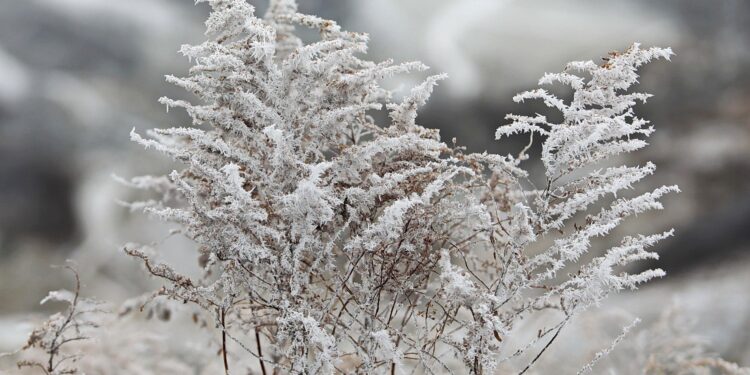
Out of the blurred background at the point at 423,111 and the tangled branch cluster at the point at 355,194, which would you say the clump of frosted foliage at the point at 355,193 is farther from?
the blurred background at the point at 423,111

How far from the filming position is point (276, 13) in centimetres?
303

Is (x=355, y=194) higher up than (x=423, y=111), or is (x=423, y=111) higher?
(x=423, y=111)

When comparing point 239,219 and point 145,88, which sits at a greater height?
point 145,88

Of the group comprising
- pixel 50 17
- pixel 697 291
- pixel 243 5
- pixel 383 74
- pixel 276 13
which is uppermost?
pixel 50 17

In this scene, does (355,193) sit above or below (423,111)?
below

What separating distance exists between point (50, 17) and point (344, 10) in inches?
144

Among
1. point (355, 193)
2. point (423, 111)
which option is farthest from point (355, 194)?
point (423, 111)

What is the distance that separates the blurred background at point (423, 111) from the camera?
809 cm

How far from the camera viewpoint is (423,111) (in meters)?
8.08

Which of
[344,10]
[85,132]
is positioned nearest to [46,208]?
[85,132]

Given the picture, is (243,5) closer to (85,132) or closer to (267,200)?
(267,200)

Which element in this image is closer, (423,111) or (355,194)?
(355,194)

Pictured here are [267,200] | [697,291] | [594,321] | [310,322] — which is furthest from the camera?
[697,291]

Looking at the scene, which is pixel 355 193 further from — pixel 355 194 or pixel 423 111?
pixel 423 111
